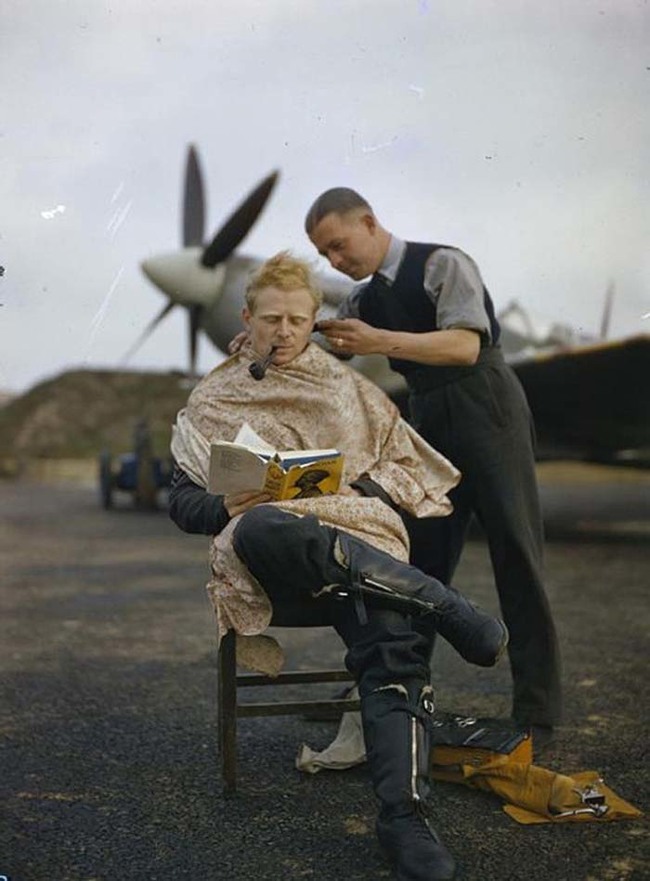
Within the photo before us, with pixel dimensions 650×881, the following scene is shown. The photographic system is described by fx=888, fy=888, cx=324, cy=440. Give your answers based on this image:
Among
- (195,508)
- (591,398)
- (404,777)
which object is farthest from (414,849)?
(591,398)

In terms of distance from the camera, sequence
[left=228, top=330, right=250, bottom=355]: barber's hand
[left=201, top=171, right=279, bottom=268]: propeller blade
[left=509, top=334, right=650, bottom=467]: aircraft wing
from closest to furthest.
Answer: [left=228, top=330, right=250, bottom=355]: barber's hand
[left=509, top=334, right=650, bottom=467]: aircraft wing
[left=201, top=171, right=279, bottom=268]: propeller blade

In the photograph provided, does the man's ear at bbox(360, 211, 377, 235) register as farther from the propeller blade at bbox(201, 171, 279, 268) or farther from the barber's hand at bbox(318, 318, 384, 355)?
the propeller blade at bbox(201, 171, 279, 268)

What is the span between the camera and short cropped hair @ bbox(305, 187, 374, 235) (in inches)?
105

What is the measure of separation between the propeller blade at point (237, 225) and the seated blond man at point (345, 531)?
309 inches

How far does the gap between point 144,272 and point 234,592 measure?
29.2 feet

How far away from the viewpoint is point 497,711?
3.18 metres

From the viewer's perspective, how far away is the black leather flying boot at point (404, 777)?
1830 millimetres

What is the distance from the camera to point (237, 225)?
33.5ft

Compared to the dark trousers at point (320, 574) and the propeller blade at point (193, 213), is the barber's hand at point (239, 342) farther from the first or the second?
the propeller blade at point (193, 213)

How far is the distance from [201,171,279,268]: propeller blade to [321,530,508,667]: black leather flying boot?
27.7ft

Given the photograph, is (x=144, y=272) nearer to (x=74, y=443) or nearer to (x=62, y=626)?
(x=62, y=626)

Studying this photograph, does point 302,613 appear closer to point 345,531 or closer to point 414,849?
point 345,531

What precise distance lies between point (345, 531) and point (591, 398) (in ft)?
26.4

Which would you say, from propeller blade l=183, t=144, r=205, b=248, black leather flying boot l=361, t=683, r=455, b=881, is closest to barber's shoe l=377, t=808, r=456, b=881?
black leather flying boot l=361, t=683, r=455, b=881
